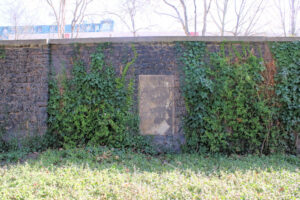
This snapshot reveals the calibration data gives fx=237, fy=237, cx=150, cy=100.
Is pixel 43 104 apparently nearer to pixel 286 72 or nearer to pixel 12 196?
pixel 12 196

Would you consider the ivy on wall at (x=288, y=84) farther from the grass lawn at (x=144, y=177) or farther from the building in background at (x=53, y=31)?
the building in background at (x=53, y=31)

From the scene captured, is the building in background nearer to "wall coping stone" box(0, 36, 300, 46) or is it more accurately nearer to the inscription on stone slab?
"wall coping stone" box(0, 36, 300, 46)

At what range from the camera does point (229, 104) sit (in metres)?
5.73

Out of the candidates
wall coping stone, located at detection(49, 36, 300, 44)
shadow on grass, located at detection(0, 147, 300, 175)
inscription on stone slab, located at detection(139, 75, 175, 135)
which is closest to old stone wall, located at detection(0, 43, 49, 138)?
wall coping stone, located at detection(49, 36, 300, 44)

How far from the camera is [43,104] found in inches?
233

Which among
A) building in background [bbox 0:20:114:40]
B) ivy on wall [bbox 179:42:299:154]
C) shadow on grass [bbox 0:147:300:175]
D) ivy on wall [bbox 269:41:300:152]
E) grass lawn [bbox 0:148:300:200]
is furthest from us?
building in background [bbox 0:20:114:40]

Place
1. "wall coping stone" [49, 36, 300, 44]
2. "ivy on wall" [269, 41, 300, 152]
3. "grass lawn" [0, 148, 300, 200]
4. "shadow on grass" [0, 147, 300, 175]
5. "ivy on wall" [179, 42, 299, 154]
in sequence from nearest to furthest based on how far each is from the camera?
"grass lawn" [0, 148, 300, 200] < "shadow on grass" [0, 147, 300, 175] < "ivy on wall" [269, 41, 300, 152] < "ivy on wall" [179, 42, 299, 154] < "wall coping stone" [49, 36, 300, 44]

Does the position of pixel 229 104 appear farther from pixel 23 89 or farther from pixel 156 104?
pixel 23 89

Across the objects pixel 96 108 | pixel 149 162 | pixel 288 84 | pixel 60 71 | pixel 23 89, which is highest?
pixel 60 71

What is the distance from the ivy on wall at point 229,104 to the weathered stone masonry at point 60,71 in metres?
0.30

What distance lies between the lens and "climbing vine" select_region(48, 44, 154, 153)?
581 cm

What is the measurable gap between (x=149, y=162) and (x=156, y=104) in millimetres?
1525

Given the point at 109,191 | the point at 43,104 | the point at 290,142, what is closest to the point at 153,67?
the point at 43,104

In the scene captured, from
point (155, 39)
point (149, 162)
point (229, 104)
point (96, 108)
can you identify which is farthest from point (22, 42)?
point (229, 104)
